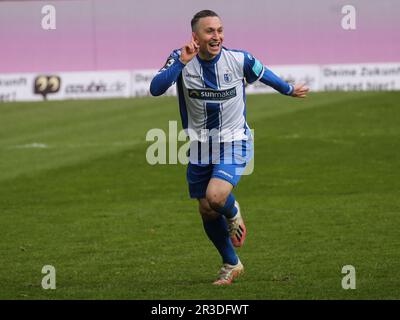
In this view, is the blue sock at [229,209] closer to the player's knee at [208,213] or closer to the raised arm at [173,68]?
the player's knee at [208,213]

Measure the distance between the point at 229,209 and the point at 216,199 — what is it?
36 centimetres

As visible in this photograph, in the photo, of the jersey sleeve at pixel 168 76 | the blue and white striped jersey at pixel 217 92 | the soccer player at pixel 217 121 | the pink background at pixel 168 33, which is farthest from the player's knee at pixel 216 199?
the pink background at pixel 168 33

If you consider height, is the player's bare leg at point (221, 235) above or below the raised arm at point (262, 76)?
below

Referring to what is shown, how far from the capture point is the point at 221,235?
32.9 ft

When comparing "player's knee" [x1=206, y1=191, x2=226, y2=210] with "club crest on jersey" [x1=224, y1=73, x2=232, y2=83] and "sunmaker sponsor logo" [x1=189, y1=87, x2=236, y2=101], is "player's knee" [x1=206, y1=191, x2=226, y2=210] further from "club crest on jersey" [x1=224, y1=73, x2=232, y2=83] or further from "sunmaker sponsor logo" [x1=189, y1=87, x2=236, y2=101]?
"club crest on jersey" [x1=224, y1=73, x2=232, y2=83]

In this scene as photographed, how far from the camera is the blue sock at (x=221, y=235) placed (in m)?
10.0

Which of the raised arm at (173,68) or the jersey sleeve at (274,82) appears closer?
the raised arm at (173,68)

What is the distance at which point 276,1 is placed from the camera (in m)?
30.1

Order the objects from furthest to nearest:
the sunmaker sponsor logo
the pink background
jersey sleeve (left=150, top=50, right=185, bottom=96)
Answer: the pink background
the sunmaker sponsor logo
jersey sleeve (left=150, top=50, right=185, bottom=96)

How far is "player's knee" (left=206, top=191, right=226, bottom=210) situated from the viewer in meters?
9.56

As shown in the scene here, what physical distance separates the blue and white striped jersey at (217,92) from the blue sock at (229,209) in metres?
0.60

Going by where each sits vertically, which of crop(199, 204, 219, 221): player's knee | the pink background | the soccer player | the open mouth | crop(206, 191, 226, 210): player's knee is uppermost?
the pink background

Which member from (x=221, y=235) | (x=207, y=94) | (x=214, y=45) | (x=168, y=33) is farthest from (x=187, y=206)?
(x=168, y=33)

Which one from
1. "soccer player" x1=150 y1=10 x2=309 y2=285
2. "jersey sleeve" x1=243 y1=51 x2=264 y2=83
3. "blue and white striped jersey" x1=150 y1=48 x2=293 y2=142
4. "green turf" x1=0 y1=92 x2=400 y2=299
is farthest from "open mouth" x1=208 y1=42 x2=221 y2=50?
"green turf" x1=0 y1=92 x2=400 y2=299
